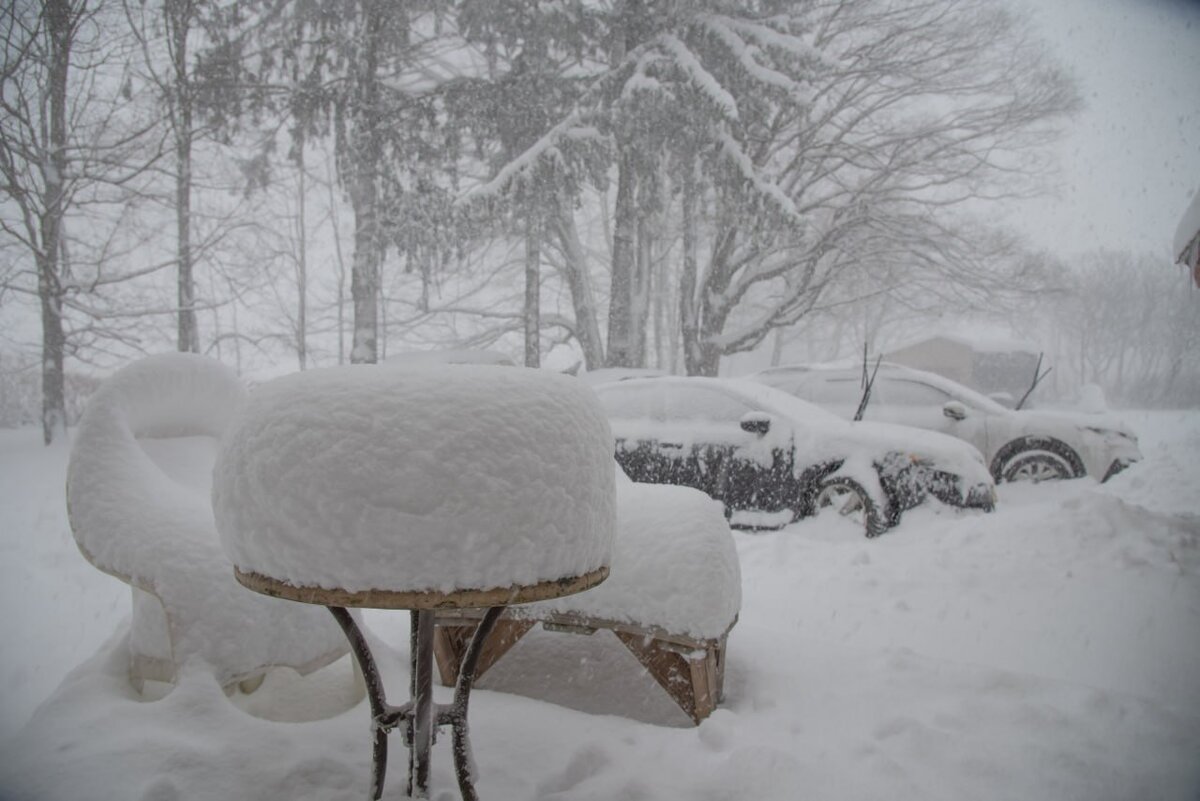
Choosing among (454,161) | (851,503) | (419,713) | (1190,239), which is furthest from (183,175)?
(1190,239)

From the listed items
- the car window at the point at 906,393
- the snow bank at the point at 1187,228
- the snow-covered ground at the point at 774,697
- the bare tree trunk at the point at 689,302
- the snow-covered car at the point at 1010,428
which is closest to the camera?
the snow-covered ground at the point at 774,697

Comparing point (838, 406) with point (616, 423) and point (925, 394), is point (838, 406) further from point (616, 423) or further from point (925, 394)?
point (616, 423)

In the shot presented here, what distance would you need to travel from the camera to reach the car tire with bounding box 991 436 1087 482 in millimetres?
4988

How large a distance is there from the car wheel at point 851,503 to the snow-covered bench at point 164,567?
10.6ft

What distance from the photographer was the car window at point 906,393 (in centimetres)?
549

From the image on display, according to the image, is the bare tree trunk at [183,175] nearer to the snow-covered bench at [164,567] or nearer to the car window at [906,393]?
the snow-covered bench at [164,567]

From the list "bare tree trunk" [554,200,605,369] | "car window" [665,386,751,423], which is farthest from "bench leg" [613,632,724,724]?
"bare tree trunk" [554,200,605,369]

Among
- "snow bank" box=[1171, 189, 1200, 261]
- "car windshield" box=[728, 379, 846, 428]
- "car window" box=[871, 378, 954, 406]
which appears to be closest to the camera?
"snow bank" box=[1171, 189, 1200, 261]

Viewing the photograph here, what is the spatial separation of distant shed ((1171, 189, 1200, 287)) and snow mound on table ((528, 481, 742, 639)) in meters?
2.48

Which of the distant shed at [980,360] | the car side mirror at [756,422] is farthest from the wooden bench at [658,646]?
the distant shed at [980,360]

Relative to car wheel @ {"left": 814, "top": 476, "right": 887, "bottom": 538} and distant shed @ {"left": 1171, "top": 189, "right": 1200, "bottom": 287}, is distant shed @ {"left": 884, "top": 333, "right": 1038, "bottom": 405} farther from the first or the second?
distant shed @ {"left": 1171, "top": 189, "right": 1200, "bottom": 287}

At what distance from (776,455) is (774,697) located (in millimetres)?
2424

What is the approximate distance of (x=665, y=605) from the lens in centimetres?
159

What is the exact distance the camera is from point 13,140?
2490 mm
